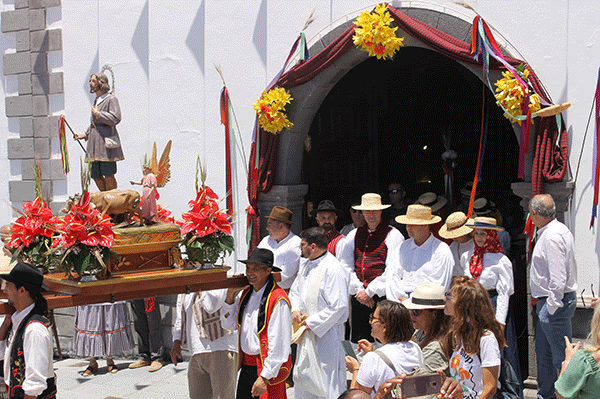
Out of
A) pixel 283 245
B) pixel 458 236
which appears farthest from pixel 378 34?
pixel 283 245

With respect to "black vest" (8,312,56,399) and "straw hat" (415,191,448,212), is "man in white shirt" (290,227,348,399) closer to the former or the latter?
"black vest" (8,312,56,399)

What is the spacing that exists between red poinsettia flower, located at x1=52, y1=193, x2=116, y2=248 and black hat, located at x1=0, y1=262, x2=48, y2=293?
0.77ft

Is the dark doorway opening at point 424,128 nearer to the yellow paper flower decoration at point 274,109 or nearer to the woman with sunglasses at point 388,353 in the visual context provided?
the yellow paper flower decoration at point 274,109

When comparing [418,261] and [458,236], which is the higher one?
[458,236]

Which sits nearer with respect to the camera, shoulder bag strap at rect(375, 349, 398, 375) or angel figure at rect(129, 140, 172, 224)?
shoulder bag strap at rect(375, 349, 398, 375)

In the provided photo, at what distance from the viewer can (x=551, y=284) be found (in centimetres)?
595

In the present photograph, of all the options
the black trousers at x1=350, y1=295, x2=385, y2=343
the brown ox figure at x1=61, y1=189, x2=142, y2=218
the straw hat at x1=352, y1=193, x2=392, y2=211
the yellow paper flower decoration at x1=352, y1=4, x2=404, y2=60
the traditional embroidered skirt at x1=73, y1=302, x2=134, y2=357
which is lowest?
the traditional embroidered skirt at x1=73, y1=302, x2=134, y2=357

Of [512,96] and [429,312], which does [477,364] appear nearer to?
[429,312]

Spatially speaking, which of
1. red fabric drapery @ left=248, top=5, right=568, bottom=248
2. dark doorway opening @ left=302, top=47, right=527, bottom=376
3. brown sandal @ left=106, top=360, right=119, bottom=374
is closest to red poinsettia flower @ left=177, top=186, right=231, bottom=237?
red fabric drapery @ left=248, top=5, right=568, bottom=248

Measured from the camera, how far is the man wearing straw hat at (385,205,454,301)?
20.7ft

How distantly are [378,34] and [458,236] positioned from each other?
7.18ft

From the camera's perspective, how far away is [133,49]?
9.16m

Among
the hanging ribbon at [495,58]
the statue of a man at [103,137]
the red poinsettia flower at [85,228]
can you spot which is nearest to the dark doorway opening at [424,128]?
the hanging ribbon at [495,58]

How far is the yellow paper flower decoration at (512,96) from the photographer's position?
20.9 ft
